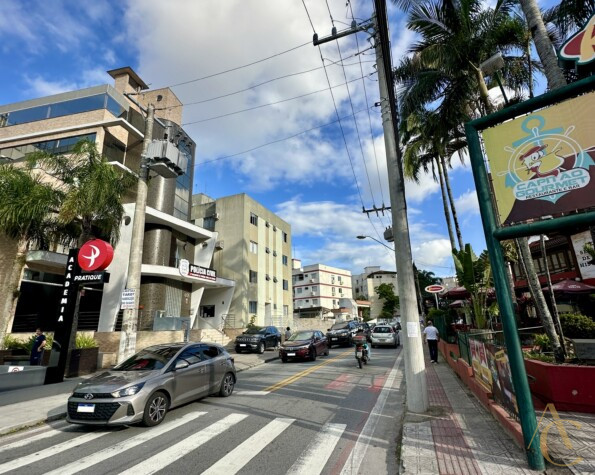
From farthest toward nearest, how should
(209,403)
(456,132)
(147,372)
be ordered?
1. (456,132)
2. (209,403)
3. (147,372)

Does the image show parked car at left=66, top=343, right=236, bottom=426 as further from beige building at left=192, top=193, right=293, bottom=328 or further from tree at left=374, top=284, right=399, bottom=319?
tree at left=374, top=284, right=399, bottom=319

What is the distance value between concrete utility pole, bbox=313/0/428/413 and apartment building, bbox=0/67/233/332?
12.6 m

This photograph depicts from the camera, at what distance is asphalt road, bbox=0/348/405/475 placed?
188 inches

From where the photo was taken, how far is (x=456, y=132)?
15.7 m

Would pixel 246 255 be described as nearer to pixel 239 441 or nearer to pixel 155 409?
pixel 155 409

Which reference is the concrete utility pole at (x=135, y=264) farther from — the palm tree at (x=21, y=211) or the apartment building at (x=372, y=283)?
the apartment building at (x=372, y=283)

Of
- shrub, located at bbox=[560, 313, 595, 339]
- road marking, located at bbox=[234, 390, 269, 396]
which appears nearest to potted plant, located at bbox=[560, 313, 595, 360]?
shrub, located at bbox=[560, 313, 595, 339]

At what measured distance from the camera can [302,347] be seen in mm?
16969

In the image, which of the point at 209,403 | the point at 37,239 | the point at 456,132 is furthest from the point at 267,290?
the point at 209,403

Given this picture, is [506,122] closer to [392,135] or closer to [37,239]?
[392,135]

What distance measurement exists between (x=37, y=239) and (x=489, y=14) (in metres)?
20.6

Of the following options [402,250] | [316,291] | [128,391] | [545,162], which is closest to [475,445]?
[402,250]

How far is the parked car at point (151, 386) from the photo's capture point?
6246mm

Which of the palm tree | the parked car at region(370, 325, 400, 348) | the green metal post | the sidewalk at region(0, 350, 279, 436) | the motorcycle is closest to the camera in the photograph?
the green metal post
